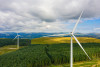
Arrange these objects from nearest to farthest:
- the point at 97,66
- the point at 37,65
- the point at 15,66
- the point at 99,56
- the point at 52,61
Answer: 1. the point at 15,66
2. the point at 97,66
3. the point at 37,65
4. the point at 52,61
5. the point at 99,56

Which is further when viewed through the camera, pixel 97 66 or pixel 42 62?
pixel 42 62

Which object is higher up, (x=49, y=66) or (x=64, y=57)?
(x=64, y=57)

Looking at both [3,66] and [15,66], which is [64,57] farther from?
[3,66]

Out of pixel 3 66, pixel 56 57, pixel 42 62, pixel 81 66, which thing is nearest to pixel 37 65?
pixel 42 62

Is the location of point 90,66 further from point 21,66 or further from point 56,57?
point 21,66

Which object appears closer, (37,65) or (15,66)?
(15,66)

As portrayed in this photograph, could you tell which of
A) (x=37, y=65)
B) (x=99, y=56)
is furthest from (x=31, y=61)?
(x=99, y=56)

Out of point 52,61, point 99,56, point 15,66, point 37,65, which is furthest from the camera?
point 99,56

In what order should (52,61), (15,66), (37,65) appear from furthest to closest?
(52,61) < (37,65) < (15,66)

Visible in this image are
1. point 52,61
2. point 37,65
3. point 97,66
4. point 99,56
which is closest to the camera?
point 97,66
